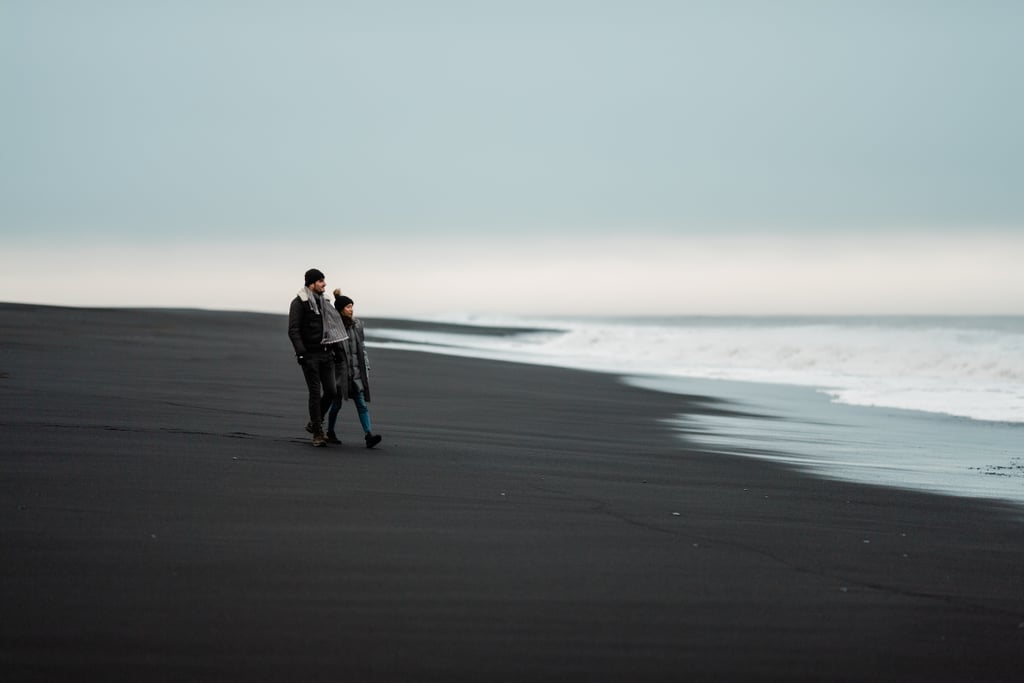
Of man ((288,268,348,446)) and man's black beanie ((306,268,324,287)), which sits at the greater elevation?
man's black beanie ((306,268,324,287))

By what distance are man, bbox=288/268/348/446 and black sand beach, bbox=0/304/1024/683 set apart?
60 centimetres

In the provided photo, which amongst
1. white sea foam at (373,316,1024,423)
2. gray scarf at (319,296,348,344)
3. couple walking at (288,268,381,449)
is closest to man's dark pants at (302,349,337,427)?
couple walking at (288,268,381,449)

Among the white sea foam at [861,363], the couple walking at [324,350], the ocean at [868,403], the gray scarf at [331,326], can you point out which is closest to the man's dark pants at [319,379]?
the couple walking at [324,350]

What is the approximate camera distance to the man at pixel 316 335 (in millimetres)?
11812

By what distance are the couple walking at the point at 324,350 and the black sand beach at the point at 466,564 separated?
0.40m

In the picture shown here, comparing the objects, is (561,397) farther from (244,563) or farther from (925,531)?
(244,563)

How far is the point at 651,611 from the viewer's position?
5812 mm

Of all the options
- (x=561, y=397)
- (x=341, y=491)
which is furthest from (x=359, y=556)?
(x=561, y=397)

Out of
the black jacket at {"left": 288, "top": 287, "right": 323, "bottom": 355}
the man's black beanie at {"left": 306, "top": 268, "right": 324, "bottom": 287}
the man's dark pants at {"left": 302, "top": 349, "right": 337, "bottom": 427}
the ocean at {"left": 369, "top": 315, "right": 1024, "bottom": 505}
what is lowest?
the ocean at {"left": 369, "top": 315, "right": 1024, "bottom": 505}

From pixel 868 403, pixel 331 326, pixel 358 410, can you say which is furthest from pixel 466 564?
pixel 868 403

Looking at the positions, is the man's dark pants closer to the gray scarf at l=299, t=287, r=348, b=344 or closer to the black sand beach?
the gray scarf at l=299, t=287, r=348, b=344

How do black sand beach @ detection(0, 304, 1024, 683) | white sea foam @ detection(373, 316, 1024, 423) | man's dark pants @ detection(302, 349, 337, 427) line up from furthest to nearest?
white sea foam @ detection(373, 316, 1024, 423) < man's dark pants @ detection(302, 349, 337, 427) < black sand beach @ detection(0, 304, 1024, 683)

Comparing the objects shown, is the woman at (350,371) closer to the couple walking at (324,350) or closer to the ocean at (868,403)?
the couple walking at (324,350)

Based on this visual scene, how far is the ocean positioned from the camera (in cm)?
1208
